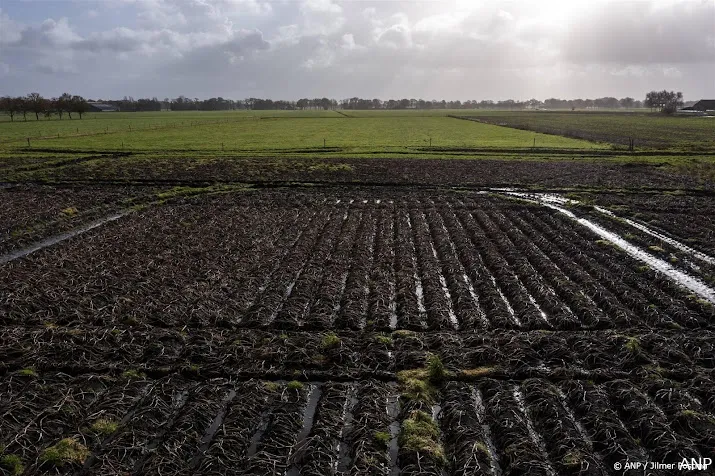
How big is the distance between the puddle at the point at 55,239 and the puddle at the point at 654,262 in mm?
21249

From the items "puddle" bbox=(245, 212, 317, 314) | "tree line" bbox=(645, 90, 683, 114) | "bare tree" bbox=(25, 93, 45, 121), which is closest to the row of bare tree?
"bare tree" bbox=(25, 93, 45, 121)

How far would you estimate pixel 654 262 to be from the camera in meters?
16.7

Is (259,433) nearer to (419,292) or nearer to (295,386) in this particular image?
(295,386)

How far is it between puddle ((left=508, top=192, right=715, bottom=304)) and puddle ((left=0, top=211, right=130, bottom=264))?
2125 cm

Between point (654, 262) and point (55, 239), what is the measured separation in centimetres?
2227

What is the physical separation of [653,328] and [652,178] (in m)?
26.5

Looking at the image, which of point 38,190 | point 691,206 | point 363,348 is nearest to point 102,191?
point 38,190

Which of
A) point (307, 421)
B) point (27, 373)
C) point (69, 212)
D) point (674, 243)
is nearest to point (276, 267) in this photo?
point (27, 373)

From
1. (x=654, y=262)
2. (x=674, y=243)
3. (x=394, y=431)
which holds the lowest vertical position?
(x=394, y=431)

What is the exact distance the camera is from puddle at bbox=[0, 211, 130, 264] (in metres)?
17.5

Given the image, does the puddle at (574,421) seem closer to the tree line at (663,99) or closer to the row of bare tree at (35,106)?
the row of bare tree at (35,106)

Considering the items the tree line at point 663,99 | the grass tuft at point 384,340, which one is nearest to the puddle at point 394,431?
the grass tuft at point 384,340

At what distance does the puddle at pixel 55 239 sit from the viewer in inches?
687

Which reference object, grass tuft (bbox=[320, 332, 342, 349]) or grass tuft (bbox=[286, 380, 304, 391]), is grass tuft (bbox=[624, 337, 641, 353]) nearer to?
grass tuft (bbox=[320, 332, 342, 349])
